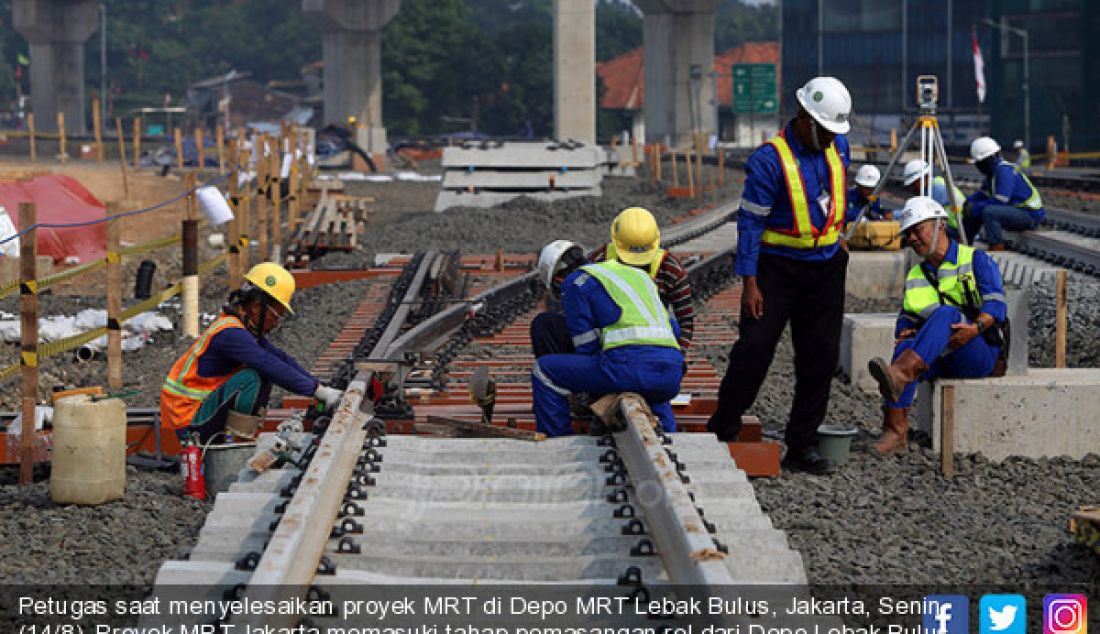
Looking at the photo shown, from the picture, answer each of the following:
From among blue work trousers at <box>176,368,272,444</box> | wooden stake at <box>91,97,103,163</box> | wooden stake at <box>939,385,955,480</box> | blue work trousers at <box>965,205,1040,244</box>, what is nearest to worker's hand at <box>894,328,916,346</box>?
wooden stake at <box>939,385,955,480</box>

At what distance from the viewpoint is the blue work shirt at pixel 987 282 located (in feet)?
31.0

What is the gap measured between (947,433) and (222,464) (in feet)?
11.9

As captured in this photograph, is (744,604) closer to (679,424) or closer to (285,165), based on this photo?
(679,424)

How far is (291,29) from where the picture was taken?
141 meters

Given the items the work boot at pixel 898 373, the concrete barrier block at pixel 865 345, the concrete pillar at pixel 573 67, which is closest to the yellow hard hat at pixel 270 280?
the work boot at pixel 898 373

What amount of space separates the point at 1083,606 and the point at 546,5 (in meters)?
164

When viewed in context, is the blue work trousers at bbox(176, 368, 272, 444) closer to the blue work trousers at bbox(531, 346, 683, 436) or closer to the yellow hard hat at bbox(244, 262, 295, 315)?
the yellow hard hat at bbox(244, 262, 295, 315)

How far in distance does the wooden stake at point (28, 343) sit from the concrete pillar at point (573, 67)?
141ft

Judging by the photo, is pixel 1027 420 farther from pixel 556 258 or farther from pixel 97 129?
pixel 97 129

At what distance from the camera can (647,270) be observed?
908cm

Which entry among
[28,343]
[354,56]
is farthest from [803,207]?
[354,56]

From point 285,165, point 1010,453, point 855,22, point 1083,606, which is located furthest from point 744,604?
point 855,22

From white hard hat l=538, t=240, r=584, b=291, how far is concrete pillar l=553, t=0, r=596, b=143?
43.2m

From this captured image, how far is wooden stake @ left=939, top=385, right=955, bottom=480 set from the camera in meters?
8.98
